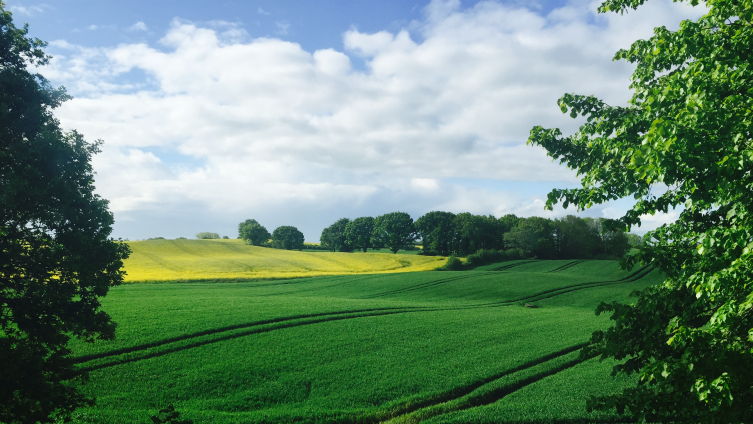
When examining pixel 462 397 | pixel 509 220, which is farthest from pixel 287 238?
pixel 462 397

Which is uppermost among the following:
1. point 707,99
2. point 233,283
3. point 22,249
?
point 707,99

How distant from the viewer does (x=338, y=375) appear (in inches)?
738

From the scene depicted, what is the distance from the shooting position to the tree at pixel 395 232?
372ft

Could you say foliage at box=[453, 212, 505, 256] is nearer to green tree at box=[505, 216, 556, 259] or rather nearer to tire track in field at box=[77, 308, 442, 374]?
green tree at box=[505, 216, 556, 259]

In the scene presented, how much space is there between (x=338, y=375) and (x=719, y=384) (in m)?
15.5

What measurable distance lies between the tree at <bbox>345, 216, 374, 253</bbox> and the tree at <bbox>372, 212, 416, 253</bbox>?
3519 millimetres

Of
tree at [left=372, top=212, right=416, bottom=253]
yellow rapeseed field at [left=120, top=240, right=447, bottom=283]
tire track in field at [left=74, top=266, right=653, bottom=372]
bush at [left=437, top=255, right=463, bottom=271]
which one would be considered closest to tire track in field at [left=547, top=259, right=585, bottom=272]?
bush at [left=437, top=255, right=463, bottom=271]

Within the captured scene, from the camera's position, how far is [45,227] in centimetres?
1471

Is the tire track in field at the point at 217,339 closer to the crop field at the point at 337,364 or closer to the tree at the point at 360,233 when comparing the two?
the crop field at the point at 337,364

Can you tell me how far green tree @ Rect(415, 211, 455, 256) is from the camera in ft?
357

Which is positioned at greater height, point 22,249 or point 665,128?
point 665,128

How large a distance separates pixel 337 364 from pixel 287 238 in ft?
355

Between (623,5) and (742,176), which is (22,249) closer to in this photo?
(742,176)

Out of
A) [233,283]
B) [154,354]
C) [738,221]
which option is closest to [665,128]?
[738,221]
